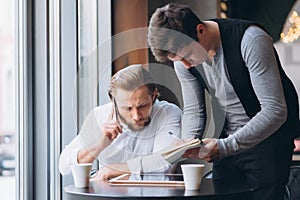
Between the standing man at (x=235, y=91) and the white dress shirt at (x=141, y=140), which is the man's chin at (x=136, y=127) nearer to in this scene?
the white dress shirt at (x=141, y=140)

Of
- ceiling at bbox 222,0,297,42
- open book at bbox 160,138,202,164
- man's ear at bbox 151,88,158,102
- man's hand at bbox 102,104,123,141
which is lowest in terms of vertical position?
open book at bbox 160,138,202,164

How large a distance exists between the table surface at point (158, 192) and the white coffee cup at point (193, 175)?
1.1 inches

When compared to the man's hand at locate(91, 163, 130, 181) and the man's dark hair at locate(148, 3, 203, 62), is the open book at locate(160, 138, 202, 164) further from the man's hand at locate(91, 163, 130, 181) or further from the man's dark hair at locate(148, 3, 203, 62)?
the man's dark hair at locate(148, 3, 203, 62)

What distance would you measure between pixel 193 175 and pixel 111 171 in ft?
1.45

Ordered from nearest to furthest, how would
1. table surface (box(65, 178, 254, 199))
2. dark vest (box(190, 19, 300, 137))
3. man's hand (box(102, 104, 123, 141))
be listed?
table surface (box(65, 178, 254, 199)) < dark vest (box(190, 19, 300, 137)) < man's hand (box(102, 104, 123, 141))

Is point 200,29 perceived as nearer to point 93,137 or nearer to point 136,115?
point 136,115

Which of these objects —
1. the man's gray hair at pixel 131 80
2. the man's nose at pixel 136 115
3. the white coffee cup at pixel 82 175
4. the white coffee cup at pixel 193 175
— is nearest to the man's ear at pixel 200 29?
the man's gray hair at pixel 131 80

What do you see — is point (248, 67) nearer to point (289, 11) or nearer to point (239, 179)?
point (289, 11)

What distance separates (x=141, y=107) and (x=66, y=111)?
1.48 feet

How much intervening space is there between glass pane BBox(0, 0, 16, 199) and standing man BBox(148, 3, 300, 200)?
66 centimetres

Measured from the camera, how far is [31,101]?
8.34 feet

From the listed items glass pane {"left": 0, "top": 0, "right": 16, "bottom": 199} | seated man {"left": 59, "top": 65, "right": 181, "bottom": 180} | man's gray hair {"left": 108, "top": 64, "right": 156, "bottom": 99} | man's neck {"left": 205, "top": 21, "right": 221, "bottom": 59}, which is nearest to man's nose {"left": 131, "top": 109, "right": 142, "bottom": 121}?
seated man {"left": 59, "top": 65, "right": 181, "bottom": 180}

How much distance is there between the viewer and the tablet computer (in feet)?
7.45

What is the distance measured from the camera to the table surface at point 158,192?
6.79 ft
